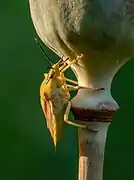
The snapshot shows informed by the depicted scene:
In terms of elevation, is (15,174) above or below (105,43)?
below

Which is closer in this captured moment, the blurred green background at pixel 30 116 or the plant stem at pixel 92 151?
the plant stem at pixel 92 151

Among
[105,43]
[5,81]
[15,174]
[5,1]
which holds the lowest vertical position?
[15,174]

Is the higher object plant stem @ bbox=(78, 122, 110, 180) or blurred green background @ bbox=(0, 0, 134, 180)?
blurred green background @ bbox=(0, 0, 134, 180)

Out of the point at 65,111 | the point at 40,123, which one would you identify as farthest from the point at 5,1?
the point at 65,111

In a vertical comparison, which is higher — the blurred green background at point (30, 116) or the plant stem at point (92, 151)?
the blurred green background at point (30, 116)

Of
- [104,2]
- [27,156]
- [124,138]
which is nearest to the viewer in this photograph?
[104,2]

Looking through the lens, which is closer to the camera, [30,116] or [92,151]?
[92,151]

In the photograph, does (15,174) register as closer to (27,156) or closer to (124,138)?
(27,156)

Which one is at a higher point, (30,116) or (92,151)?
(30,116)
